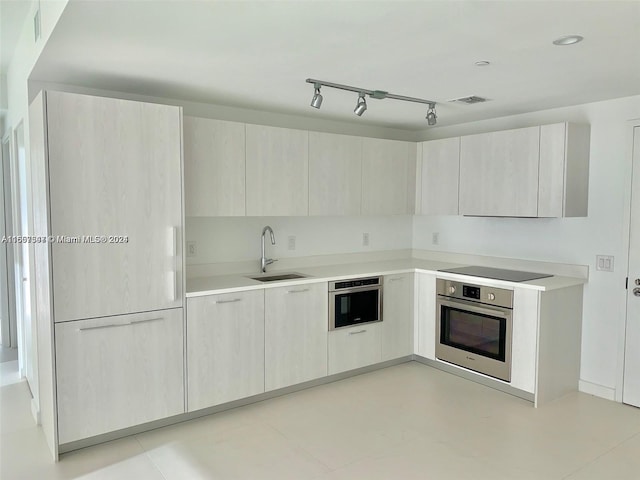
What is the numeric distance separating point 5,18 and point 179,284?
6.64 ft

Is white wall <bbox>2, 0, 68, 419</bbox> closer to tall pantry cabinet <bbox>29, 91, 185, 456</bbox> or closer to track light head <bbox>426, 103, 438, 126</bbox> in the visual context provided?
tall pantry cabinet <bbox>29, 91, 185, 456</bbox>

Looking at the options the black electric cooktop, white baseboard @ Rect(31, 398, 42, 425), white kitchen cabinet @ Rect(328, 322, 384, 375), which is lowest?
white baseboard @ Rect(31, 398, 42, 425)

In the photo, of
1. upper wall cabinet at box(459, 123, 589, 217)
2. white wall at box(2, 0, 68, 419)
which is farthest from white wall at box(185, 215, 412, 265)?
white wall at box(2, 0, 68, 419)

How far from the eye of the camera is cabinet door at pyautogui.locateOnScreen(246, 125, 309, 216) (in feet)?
12.1

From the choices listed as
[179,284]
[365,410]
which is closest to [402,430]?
[365,410]

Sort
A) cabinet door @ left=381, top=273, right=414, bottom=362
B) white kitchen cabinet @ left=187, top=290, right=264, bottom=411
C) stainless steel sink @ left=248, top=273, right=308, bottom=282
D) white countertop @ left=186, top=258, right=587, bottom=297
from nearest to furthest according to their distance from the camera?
white kitchen cabinet @ left=187, top=290, right=264, bottom=411, white countertop @ left=186, top=258, right=587, bottom=297, stainless steel sink @ left=248, top=273, right=308, bottom=282, cabinet door @ left=381, top=273, right=414, bottom=362

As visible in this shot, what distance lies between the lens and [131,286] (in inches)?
116

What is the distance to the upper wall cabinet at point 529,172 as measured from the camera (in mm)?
3635

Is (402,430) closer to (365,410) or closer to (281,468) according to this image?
(365,410)

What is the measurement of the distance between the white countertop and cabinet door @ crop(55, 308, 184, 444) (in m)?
0.39

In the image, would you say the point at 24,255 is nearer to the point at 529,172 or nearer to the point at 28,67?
the point at 28,67

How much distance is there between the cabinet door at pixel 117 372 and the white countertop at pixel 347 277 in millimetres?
389

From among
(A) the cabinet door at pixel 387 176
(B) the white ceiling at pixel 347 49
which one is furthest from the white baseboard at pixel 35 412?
(A) the cabinet door at pixel 387 176

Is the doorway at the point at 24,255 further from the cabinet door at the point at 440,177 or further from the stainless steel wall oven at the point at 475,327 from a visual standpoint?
the cabinet door at the point at 440,177
